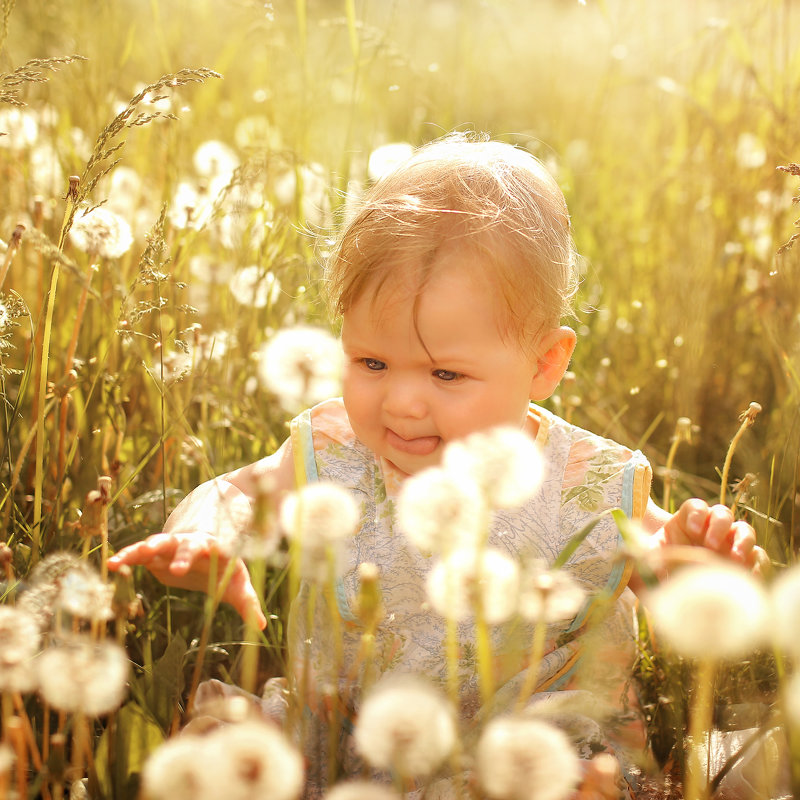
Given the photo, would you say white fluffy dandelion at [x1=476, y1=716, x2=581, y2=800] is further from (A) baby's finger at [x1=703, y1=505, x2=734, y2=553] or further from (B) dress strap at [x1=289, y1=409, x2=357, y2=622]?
(B) dress strap at [x1=289, y1=409, x2=357, y2=622]

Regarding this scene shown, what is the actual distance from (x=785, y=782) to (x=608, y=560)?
0.41m

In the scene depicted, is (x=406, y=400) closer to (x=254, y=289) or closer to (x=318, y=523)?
(x=318, y=523)

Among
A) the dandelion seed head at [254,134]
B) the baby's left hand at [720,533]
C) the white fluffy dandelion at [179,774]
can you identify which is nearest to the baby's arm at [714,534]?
the baby's left hand at [720,533]

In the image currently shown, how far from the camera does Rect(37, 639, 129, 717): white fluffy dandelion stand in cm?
76

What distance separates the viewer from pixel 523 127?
4.04 metres

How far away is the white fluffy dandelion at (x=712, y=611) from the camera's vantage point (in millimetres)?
629

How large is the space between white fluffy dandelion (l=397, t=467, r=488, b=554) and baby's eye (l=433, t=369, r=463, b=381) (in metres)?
0.59

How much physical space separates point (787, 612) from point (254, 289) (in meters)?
1.46

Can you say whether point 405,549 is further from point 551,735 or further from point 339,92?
point 339,92

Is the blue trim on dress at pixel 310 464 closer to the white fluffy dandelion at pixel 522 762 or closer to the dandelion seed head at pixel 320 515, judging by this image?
the dandelion seed head at pixel 320 515

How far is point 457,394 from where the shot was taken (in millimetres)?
1411

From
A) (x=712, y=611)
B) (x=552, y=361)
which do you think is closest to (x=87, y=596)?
(x=712, y=611)

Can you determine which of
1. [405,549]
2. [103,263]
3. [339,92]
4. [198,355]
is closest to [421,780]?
[405,549]

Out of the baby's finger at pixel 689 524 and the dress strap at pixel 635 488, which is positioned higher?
the baby's finger at pixel 689 524
